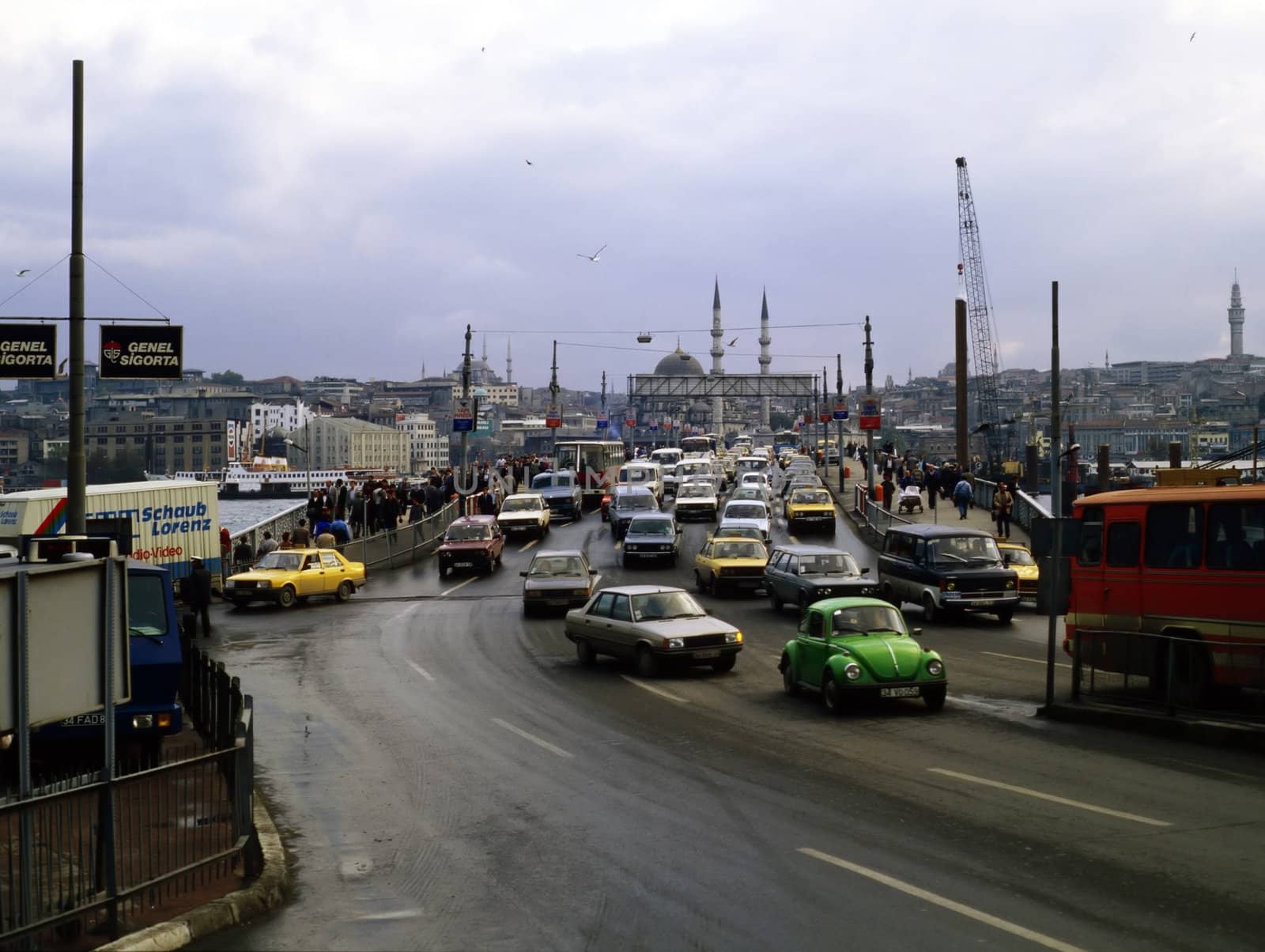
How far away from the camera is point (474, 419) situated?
5766 centimetres

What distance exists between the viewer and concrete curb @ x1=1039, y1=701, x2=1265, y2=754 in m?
14.2

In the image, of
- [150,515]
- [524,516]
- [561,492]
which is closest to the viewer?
[150,515]

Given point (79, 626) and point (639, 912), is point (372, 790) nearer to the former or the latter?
point (639, 912)

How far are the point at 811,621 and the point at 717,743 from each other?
3729 millimetres

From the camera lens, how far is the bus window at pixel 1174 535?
16.5m

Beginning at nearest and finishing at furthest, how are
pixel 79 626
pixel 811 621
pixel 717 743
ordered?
pixel 79 626 → pixel 717 743 → pixel 811 621

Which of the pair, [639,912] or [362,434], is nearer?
[639,912]

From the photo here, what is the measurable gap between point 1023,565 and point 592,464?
43546mm

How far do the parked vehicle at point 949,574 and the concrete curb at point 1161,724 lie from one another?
10343 mm

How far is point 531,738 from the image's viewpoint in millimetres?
15859

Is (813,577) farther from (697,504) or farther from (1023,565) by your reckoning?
(697,504)

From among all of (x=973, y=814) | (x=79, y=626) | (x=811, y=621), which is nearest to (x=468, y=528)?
(x=811, y=621)

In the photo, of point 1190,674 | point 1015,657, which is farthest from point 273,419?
point 1190,674

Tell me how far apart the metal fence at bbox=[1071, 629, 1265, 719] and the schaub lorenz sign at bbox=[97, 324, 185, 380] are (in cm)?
1253
